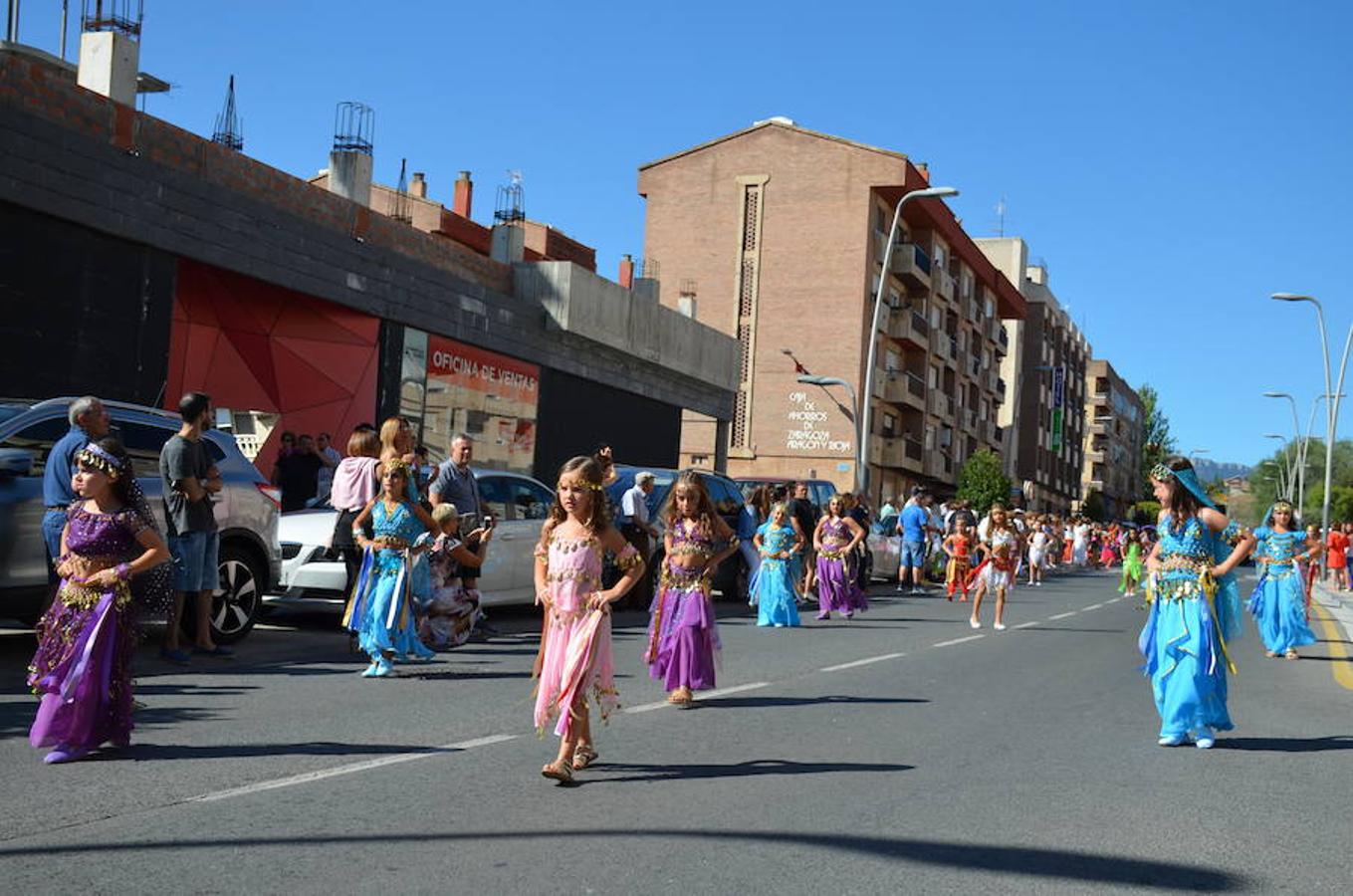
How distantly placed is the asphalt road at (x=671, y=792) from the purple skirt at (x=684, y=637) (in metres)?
0.29

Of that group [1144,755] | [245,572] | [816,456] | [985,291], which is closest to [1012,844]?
[1144,755]

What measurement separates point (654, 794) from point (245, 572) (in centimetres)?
643

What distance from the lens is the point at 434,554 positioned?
12.0 m

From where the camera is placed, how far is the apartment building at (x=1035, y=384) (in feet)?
305

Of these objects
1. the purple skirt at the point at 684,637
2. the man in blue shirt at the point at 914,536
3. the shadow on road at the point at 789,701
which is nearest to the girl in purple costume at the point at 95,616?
the purple skirt at the point at 684,637

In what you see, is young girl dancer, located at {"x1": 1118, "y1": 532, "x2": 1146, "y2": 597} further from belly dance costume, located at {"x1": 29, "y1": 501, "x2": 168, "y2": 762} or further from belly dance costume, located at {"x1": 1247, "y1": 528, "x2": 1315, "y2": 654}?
belly dance costume, located at {"x1": 29, "y1": 501, "x2": 168, "y2": 762}

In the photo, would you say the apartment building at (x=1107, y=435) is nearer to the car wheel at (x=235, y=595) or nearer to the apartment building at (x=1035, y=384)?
the apartment building at (x=1035, y=384)

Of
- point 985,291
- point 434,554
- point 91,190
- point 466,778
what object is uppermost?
point 985,291

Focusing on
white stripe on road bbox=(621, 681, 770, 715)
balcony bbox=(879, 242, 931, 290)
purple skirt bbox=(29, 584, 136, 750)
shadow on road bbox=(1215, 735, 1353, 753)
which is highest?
balcony bbox=(879, 242, 931, 290)

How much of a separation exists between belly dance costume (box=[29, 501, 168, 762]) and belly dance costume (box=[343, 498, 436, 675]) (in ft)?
10.9

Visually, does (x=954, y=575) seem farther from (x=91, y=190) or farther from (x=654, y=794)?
(x=654, y=794)

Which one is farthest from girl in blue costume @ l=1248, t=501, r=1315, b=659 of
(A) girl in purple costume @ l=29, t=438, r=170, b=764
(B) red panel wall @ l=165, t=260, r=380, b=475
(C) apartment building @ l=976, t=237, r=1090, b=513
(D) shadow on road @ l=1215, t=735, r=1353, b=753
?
(C) apartment building @ l=976, t=237, r=1090, b=513

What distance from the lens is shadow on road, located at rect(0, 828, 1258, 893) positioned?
17.3 feet

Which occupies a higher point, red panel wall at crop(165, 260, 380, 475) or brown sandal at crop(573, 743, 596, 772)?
red panel wall at crop(165, 260, 380, 475)
